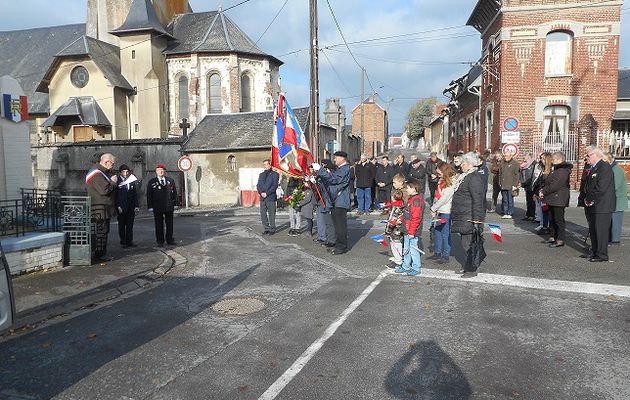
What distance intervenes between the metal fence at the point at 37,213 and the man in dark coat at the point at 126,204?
1516 mm

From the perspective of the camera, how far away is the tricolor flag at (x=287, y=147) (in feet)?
31.6

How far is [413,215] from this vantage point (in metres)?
7.07

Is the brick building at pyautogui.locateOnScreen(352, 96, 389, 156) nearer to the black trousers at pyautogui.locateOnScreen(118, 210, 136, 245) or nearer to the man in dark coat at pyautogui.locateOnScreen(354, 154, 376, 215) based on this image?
the man in dark coat at pyautogui.locateOnScreen(354, 154, 376, 215)

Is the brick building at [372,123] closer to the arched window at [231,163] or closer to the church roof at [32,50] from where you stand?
the church roof at [32,50]

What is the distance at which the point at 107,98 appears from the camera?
34469 mm

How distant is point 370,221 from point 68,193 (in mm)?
7693

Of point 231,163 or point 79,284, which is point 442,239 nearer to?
point 79,284

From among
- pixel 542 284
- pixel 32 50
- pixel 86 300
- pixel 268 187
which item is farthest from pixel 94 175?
pixel 32 50

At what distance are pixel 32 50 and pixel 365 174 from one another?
41.8 meters

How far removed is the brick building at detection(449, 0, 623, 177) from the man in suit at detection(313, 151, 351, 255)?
15686 mm

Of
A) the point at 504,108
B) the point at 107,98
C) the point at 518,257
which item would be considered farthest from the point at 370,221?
the point at 107,98

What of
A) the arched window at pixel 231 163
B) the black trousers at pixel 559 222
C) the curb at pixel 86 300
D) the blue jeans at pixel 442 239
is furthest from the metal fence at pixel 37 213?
the arched window at pixel 231 163

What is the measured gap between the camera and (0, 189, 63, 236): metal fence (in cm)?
773

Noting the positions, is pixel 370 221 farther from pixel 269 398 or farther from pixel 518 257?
pixel 269 398
